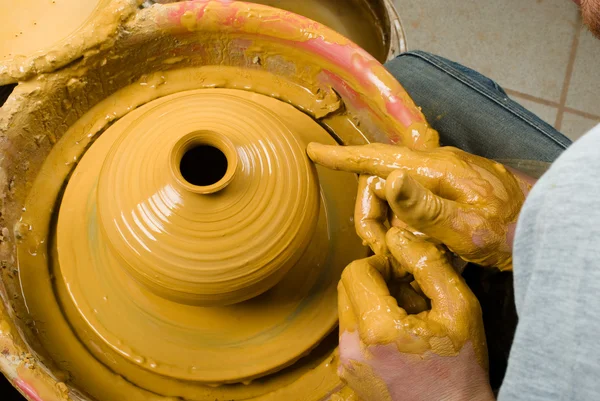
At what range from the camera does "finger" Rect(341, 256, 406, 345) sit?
0.75 metres

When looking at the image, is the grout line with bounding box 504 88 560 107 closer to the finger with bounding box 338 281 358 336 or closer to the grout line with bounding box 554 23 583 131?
the grout line with bounding box 554 23 583 131

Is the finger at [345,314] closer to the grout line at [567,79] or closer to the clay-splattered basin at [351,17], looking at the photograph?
the clay-splattered basin at [351,17]

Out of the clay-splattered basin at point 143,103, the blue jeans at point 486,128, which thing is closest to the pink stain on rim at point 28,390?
the clay-splattered basin at point 143,103

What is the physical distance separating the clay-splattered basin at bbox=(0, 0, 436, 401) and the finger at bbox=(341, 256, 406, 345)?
311 mm

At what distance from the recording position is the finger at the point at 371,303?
0.75 metres

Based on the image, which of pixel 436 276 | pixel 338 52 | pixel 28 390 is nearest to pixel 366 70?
pixel 338 52

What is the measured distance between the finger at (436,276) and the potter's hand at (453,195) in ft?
0.10

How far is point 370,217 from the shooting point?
3.09 feet

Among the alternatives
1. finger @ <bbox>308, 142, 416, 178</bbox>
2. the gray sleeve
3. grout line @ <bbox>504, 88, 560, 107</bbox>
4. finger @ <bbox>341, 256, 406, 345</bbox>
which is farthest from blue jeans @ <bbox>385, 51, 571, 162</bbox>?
grout line @ <bbox>504, 88, 560, 107</bbox>

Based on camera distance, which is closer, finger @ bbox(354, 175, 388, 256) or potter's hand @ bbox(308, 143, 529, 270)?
potter's hand @ bbox(308, 143, 529, 270)

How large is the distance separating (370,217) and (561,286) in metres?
0.49

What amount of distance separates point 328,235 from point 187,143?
0.45 m

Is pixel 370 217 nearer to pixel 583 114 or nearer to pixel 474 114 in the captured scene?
pixel 474 114

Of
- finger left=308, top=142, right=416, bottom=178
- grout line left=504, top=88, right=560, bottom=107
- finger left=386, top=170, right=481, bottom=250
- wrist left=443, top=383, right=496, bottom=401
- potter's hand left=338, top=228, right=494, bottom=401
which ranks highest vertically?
grout line left=504, top=88, right=560, bottom=107
